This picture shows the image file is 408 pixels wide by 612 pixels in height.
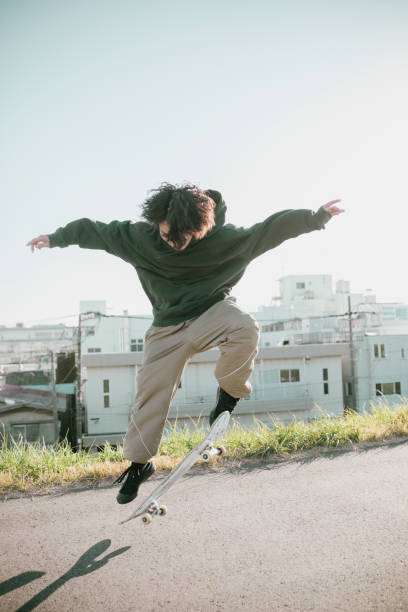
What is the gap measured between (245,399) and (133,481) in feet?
86.9

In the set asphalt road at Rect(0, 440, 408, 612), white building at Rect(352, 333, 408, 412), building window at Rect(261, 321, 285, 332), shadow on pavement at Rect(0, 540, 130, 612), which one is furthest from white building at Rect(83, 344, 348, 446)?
shadow on pavement at Rect(0, 540, 130, 612)

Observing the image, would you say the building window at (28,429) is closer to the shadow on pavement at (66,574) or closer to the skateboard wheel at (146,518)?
the shadow on pavement at (66,574)

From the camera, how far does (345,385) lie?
33.5 m

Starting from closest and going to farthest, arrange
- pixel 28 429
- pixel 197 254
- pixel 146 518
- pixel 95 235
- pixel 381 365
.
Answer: pixel 146 518 → pixel 197 254 → pixel 95 235 → pixel 28 429 → pixel 381 365

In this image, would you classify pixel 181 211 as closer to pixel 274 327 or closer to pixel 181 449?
pixel 181 449

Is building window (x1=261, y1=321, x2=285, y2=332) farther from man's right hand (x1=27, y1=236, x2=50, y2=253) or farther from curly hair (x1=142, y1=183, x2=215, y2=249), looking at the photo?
curly hair (x1=142, y1=183, x2=215, y2=249)

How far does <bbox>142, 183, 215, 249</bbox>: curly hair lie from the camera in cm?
281

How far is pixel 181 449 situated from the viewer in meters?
4.94

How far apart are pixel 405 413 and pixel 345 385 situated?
29.5 metres

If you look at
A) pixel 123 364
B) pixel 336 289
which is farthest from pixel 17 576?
pixel 336 289

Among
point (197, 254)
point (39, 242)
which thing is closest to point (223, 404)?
point (197, 254)

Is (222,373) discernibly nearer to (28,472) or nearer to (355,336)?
(28,472)

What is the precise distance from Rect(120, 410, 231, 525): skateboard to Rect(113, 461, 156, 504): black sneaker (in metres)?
0.11

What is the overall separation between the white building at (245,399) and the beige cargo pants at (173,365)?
22.0 meters
